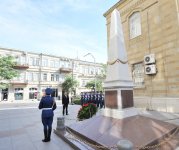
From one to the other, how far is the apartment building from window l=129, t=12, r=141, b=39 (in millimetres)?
25990

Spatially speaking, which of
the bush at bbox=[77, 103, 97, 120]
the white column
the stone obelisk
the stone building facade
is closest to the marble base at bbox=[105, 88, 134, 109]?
the stone obelisk

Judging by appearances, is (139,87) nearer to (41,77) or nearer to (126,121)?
(126,121)

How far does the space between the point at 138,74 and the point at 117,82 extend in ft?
23.8

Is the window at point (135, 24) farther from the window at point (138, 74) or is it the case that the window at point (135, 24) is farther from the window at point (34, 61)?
the window at point (34, 61)

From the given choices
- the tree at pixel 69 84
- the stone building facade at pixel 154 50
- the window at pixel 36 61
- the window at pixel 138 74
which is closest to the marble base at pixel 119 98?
the stone building facade at pixel 154 50

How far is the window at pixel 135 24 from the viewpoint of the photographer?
13.9 m

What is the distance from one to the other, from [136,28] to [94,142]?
1097 centimetres

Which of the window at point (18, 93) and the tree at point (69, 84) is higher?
the tree at point (69, 84)

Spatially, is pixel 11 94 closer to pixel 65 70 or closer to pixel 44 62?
pixel 44 62

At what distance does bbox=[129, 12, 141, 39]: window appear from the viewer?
13891mm

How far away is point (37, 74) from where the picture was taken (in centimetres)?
4266

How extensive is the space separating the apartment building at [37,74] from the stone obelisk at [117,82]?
30.6 meters

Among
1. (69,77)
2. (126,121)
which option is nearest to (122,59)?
(126,121)

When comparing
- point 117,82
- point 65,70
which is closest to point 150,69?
point 117,82
